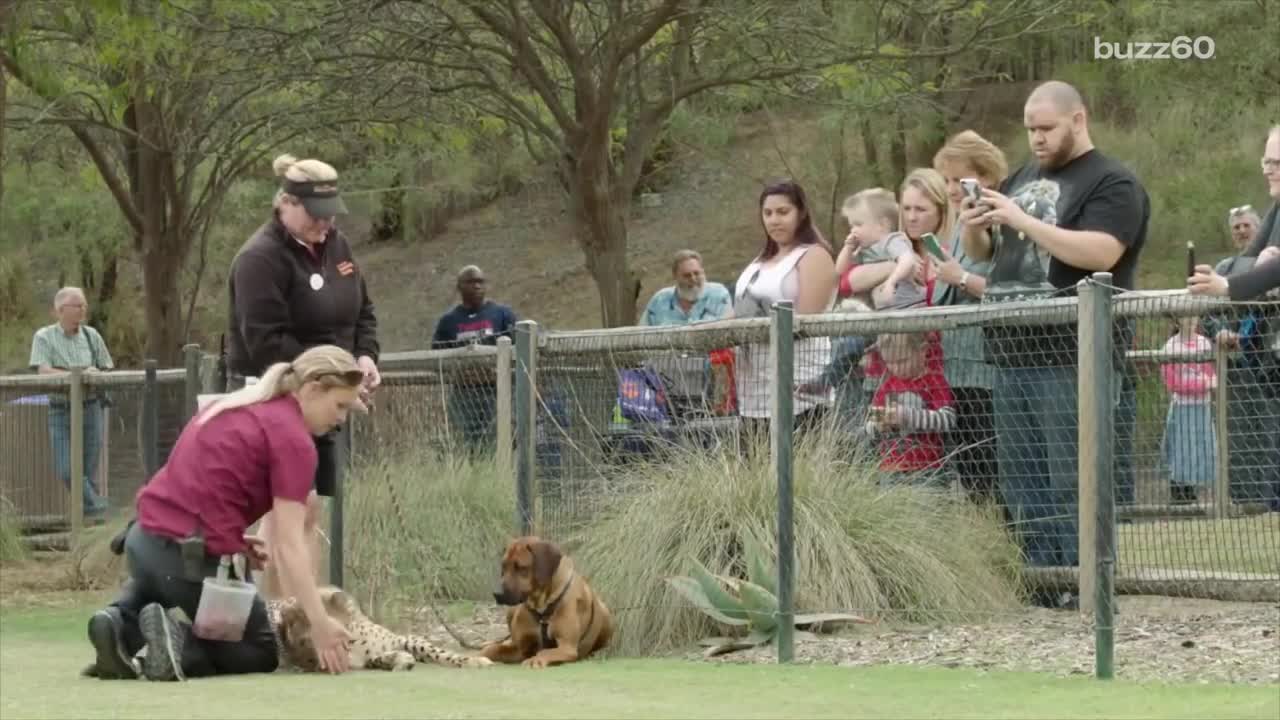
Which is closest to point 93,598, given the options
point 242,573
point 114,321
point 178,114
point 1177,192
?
point 242,573

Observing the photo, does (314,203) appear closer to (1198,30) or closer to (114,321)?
(1198,30)

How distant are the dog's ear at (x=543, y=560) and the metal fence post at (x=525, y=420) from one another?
1.25m

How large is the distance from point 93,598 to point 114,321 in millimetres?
21818

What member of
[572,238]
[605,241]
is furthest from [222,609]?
[572,238]

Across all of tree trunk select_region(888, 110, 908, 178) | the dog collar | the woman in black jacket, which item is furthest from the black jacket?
tree trunk select_region(888, 110, 908, 178)

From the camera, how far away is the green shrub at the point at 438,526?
36.4ft

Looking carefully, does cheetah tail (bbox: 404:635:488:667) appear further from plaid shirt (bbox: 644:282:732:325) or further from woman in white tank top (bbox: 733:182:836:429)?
plaid shirt (bbox: 644:282:732:325)

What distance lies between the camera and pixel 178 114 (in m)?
23.1

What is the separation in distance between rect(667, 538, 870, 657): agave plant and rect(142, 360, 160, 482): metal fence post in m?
5.87

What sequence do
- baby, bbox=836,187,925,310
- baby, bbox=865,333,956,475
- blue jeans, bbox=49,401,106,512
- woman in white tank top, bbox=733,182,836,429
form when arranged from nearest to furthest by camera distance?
1. baby, bbox=865,333,956,475
2. woman in white tank top, bbox=733,182,836,429
3. baby, bbox=836,187,925,310
4. blue jeans, bbox=49,401,106,512

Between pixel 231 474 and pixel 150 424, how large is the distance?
6.24 metres

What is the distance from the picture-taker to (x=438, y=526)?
11344mm

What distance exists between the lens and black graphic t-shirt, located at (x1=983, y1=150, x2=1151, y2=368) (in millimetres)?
9047

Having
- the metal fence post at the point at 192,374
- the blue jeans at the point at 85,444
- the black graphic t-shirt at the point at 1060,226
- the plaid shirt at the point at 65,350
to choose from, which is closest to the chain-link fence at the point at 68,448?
the blue jeans at the point at 85,444
